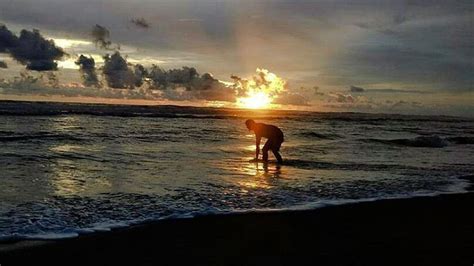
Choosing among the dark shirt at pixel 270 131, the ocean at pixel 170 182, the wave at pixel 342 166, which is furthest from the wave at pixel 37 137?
the wave at pixel 342 166

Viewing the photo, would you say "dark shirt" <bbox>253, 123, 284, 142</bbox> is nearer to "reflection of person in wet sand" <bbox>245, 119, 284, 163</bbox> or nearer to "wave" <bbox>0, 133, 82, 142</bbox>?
"reflection of person in wet sand" <bbox>245, 119, 284, 163</bbox>

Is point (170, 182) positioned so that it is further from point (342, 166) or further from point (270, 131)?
point (342, 166)

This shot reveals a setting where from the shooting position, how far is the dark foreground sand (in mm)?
6828

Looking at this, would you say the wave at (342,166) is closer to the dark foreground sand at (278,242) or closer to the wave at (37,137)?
the dark foreground sand at (278,242)

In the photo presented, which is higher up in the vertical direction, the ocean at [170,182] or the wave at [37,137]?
the ocean at [170,182]

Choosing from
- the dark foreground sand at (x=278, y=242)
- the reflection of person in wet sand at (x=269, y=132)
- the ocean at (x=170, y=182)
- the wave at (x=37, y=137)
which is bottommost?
the wave at (x=37, y=137)

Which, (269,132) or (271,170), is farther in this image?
(269,132)

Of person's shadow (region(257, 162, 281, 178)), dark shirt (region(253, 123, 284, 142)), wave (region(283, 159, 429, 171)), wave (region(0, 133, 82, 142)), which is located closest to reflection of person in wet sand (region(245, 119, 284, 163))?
dark shirt (region(253, 123, 284, 142))

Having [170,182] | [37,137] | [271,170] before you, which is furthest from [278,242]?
[37,137]

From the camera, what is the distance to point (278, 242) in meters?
7.86

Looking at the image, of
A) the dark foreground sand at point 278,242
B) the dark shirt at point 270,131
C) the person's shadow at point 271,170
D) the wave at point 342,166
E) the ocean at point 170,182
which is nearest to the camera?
the dark foreground sand at point 278,242

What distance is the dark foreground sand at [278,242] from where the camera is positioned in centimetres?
683

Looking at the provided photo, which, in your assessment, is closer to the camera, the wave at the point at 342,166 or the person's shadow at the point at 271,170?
the person's shadow at the point at 271,170

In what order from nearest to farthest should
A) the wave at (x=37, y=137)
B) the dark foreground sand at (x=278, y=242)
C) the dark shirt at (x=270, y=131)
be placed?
the dark foreground sand at (x=278, y=242) < the dark shirt at (x=270, y=131) < the wave at (x=37, y=137)
